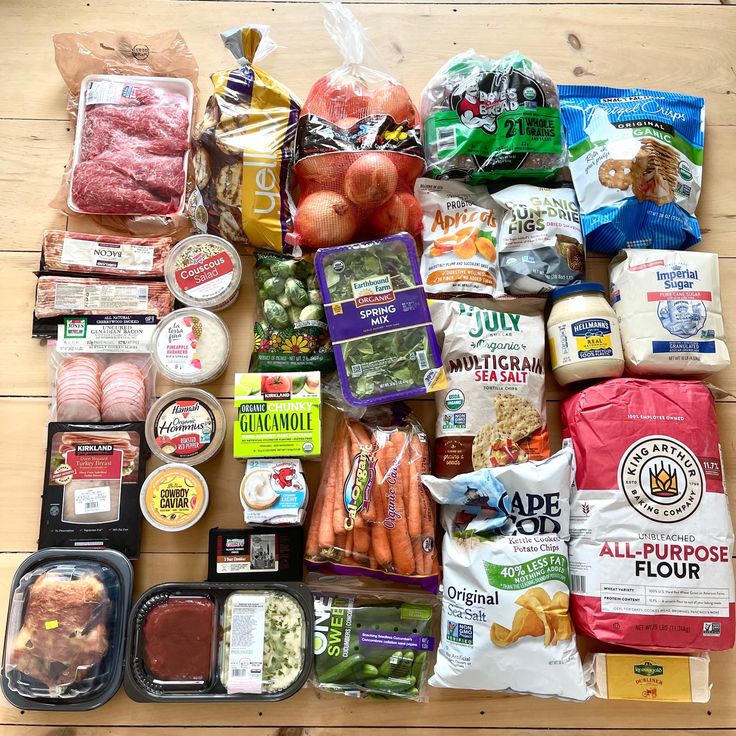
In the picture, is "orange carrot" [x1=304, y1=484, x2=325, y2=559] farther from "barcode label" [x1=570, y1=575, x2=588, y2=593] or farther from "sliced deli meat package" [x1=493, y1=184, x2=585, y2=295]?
"sliced deli meat package" [x1=493, y1=184, x2=585, y2=295]

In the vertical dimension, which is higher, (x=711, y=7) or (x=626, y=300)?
(x=711, y=7)

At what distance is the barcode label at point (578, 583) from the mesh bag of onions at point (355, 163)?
0.81 m

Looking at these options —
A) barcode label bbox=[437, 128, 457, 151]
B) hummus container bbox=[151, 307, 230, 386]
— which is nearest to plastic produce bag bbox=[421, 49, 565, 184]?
barcode label bbox=[437, 128, 457, 151]

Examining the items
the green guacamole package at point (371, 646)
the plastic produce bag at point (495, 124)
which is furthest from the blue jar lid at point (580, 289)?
the green guacamole package at point (371, 646)

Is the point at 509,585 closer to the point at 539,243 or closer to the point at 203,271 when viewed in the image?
the point at 539,243

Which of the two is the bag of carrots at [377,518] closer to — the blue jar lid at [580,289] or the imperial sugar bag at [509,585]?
the imperial sugar bag at [509,585]

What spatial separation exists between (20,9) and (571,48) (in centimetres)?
141

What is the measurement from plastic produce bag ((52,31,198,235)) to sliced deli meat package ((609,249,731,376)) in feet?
3.39

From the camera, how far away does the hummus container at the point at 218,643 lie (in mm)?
1277

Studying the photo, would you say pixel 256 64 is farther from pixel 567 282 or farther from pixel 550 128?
pixel 567 282

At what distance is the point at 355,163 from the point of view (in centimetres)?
136

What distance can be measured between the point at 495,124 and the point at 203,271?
73 cm

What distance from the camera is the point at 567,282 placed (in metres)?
1.43

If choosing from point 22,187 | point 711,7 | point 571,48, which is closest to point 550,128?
point 571,48
